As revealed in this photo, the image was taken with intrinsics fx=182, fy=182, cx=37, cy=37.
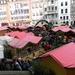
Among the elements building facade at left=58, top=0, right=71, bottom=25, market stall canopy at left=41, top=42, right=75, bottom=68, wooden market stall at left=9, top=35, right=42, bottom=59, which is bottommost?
wooden market stall at left=9, top=35, right=42, bottom=59

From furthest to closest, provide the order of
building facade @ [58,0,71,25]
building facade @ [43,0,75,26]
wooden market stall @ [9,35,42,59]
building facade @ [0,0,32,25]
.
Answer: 1. building facade @ [0,0,32,25]
2. building facade @ [58,0,71,25]
3. building facade @ [43,0,75,26]
4. wooden market stall @ [9,35,42,59]

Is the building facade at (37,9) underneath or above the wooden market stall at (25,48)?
above

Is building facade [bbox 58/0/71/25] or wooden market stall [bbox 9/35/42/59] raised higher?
building facade [bbox 58/0/71/25]

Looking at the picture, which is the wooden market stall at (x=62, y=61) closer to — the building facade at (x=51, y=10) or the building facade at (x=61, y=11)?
the building facade at (x=61, y=11)

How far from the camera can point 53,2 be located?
57.2 m

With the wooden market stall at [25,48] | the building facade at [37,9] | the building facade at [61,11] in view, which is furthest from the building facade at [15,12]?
the wooden market stall at [25,48]

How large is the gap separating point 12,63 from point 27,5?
56.6 m

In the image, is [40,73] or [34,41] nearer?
[40,73]

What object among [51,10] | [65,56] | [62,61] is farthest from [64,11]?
[62,61]

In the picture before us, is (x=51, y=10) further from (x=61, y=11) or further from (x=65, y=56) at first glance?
(x=65, y=56)

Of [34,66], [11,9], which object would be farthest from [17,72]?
[11,9]

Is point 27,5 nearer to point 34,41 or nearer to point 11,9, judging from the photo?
point 11,9

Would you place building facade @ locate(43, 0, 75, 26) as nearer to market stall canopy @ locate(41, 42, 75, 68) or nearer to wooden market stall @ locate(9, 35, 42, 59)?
wooden market stall @ locate(9, 35, 42, 59)

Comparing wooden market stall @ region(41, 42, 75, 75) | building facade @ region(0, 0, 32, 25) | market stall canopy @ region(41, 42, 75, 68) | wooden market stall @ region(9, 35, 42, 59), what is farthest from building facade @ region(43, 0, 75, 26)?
wooden market stall @ region(41, 42, 75, 75)
